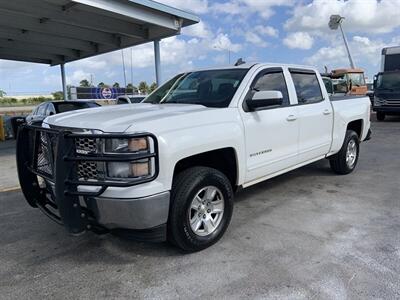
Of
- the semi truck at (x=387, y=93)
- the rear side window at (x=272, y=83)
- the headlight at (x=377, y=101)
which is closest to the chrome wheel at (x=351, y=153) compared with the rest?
the rear side window at (x=272, y=83)

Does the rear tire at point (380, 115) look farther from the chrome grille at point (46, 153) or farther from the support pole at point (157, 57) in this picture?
the chrome grille at point (46, 153)

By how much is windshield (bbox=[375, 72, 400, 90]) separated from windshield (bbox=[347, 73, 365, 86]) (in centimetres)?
676

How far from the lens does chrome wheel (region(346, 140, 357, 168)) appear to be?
6.88 meters

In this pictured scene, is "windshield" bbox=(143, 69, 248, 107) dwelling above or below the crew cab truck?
above

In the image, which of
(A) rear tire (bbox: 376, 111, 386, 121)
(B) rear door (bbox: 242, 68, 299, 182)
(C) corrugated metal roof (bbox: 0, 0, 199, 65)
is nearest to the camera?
(B) rear door (bbox: 242, 68, 299, 182)

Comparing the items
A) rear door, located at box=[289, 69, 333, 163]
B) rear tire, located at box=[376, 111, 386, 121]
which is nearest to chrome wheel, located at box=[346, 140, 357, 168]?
rear door, located at box=[289, 69, 333, 163]

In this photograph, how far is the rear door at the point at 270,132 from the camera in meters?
4.44

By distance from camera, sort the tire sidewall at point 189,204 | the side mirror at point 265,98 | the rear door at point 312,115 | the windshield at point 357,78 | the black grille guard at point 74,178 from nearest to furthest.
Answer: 1. the black grille guard at point 74,178
2. the tire sidewall at point 189,204
3. the side mirror at point 265,98
4. the rear door at point 312,115
5. the windshield at point 357,78

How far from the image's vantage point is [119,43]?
1480 centimetres

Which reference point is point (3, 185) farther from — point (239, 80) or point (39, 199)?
point (239, 80)

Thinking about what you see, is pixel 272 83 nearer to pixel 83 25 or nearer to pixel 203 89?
pixel 203 89

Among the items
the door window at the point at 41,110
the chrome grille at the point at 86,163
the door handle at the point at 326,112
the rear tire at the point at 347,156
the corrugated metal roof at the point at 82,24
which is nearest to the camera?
the chrome grille at the point at 86,163

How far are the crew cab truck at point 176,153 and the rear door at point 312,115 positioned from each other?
0.03m

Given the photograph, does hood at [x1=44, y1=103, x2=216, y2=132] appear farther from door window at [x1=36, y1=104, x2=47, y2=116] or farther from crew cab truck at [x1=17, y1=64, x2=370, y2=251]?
door window at [x1=36, y1=104, x2=47, y2=116]
